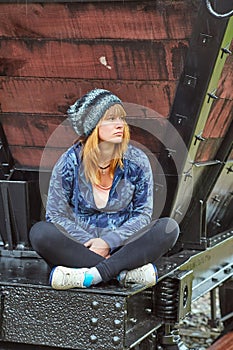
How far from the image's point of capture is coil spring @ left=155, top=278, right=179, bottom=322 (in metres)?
3.59

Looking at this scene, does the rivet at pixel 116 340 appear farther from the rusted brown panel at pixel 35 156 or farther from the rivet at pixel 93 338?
the rusted brown panel at pixel 35 156

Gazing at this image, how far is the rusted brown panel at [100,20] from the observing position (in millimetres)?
3414

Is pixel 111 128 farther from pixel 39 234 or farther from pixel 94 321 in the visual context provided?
pixel 94 321

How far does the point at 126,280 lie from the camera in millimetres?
3262

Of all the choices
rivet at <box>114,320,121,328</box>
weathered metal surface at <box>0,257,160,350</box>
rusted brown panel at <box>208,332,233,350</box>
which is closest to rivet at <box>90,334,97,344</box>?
weathered metal surface at <box>0,257,160,350</box>

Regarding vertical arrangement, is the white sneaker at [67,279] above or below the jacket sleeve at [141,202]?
below

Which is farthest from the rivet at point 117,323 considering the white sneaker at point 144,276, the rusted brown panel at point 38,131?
the rusted brown panel at point 38,131

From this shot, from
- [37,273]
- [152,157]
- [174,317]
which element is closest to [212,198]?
[152,157]

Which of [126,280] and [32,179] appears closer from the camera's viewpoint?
[126,280]

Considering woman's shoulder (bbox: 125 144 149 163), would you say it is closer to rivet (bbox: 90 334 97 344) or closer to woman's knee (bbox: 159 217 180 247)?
woman's knee (bbox: 159 217 180 247)

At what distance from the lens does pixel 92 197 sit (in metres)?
3.44

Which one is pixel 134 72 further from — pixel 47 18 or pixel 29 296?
pixel 29 296

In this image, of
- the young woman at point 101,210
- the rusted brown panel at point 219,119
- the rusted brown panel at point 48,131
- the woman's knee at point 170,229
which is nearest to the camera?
the young woman at point 101,210

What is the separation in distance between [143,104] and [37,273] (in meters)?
0.93
